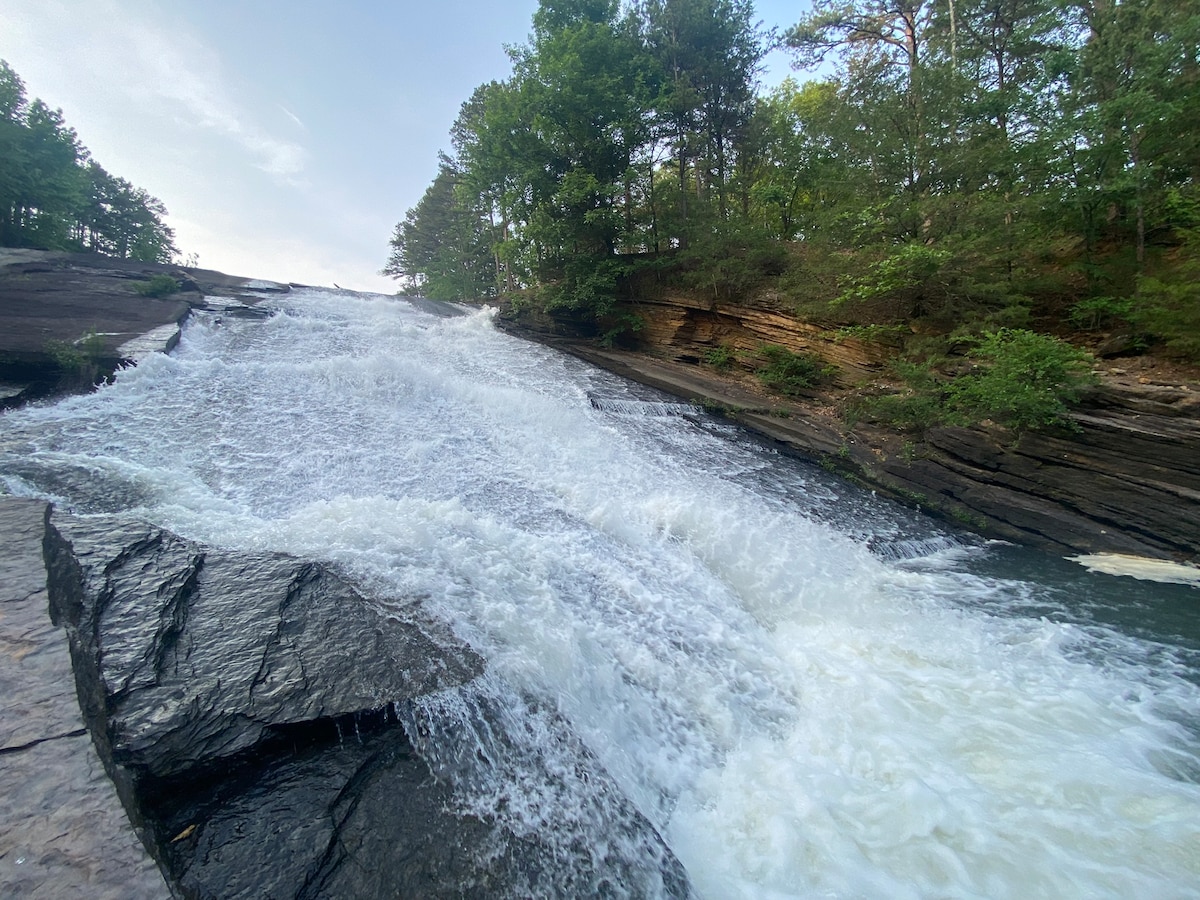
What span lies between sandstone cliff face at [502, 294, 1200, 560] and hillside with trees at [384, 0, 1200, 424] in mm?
672

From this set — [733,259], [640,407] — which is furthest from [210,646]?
[733,259]

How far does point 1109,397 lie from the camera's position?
733 cm

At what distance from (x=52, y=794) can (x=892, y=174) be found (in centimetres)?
1408

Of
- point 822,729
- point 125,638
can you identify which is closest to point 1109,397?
point 822,729

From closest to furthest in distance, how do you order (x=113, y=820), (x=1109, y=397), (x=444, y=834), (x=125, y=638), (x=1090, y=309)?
(x=113, y=820) → (x=444, y=834) → (x=125, y=638) → (x=1109, y=397) → (x=1090, y=309)

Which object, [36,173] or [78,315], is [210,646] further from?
[36,173]

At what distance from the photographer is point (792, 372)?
1215 cm

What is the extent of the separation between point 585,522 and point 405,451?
2.71 meters

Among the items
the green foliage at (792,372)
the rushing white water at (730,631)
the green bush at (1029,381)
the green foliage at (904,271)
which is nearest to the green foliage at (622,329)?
the green foliage at (792,372)

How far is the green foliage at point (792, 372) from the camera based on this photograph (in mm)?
11836

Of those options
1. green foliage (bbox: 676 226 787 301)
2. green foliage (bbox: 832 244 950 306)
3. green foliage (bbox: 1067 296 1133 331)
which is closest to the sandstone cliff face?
green foliage (bbox: 832 244 950 306)

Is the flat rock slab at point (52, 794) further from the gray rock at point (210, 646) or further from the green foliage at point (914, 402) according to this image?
the green foliage at point (914, 402)

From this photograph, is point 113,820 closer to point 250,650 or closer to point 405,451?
point 250,650

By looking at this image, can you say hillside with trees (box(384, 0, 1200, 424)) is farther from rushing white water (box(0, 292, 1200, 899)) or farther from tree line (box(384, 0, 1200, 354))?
rushing white water (box(0, 292, 1200, 899))
